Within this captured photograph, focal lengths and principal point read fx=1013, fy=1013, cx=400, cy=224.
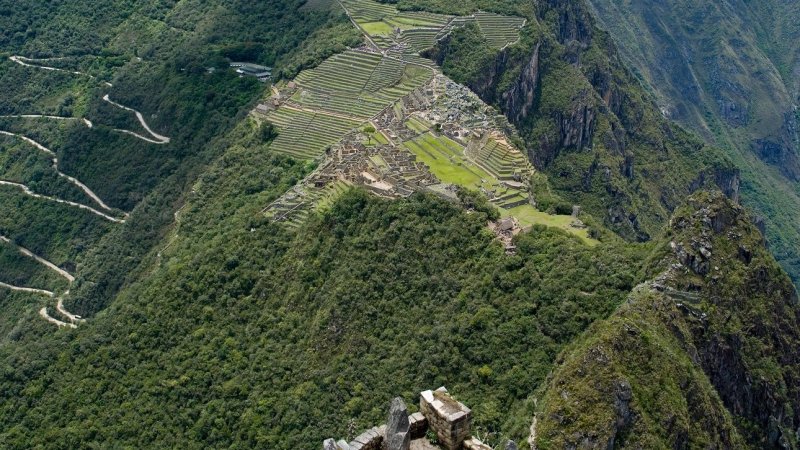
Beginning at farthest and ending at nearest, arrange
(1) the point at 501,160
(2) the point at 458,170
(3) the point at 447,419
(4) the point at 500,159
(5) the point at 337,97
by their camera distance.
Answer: (5) the point at 337,97
(4) the point at 500,159
(1) the point at 501,160
(2) the point at 458,170
(3) the point at 447,419

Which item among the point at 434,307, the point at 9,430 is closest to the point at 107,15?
the point at 9,430

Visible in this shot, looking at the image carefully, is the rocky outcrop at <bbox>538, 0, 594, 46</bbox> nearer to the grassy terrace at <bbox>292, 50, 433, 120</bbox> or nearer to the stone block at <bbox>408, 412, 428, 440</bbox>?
the grassy terrace at <bbox>292, 50, 433, 120</bbox>

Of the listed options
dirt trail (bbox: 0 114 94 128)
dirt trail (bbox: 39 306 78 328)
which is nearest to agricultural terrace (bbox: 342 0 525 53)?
dirt trail (bbox: 0 114 94 128)

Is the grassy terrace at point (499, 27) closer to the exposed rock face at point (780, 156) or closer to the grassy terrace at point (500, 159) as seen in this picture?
the grassy terrace at point (500, 159)

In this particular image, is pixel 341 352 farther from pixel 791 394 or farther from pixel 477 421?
pixel 791 394

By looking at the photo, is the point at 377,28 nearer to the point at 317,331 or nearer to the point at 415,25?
the point at 415,25

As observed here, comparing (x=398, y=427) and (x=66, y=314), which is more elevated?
(x=398, y=427)

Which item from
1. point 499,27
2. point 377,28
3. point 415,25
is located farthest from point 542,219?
point 499,27
